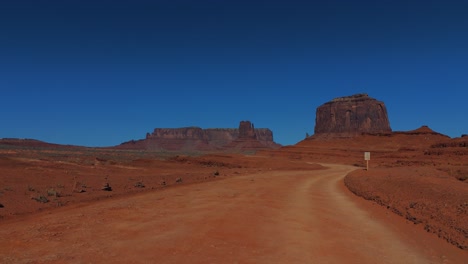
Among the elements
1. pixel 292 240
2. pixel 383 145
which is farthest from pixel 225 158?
pixel 383 145

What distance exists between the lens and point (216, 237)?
8.00 metres

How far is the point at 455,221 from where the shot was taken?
991 cm

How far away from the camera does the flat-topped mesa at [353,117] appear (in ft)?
474

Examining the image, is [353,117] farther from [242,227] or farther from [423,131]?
[242,227]

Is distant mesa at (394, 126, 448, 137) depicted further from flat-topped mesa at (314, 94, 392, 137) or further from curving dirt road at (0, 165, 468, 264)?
curving dirt road at (0, 165, 468, 264)

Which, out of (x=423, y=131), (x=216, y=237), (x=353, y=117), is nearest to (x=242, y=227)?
(x=216, y=237)

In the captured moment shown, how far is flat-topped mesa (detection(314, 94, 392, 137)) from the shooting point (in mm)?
144625

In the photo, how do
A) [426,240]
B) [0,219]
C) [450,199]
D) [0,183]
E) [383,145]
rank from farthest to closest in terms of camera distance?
[383,145] → [0,183] → [450,199] → [0,219] → [426,240]

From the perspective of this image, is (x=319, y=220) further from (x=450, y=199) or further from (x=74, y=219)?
(x=74, y=219)

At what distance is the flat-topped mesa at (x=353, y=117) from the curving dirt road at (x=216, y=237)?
136883mm

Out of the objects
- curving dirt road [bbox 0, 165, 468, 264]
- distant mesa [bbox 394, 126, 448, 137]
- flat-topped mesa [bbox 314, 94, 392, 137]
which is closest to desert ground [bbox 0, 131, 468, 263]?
curving dirt road [bbox 0, 165, 468, 264]

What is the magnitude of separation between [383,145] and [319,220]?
92439 mm

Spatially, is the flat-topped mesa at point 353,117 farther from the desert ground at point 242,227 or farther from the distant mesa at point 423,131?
the desert ground at point 242,227

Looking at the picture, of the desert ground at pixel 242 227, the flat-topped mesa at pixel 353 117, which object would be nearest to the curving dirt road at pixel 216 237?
the desert ground at pixel 242 227
